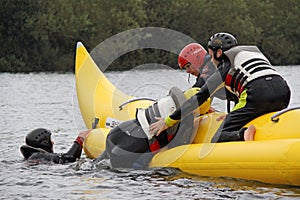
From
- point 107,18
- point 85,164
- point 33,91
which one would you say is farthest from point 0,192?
point 107,18

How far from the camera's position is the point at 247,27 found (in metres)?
46.0

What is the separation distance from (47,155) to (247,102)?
8.28 feet

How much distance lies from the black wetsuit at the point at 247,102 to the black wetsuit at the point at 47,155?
1692mm

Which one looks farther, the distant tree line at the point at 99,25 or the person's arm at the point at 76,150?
the distant tree line at the point at 99,25

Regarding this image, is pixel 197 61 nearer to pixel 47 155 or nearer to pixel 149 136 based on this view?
pixel 149 136

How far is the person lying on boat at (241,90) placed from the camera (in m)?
6.71

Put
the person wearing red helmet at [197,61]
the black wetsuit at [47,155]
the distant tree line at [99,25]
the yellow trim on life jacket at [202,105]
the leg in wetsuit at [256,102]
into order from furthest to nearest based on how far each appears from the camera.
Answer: the distant tree line at [99,25] → the black wetsuit at [47,155] → the person wearing red helmet at [197,61] → the yellow trim on life jacket at [202,105] → the leg in wetsuit at [256,102]

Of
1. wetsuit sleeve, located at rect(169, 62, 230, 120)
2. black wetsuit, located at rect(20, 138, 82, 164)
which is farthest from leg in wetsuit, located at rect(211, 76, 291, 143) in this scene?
black wetsuit, located at rect(20, 138, 82, 164)

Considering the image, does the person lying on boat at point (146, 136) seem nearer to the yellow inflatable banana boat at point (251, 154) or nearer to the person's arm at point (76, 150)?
the yellow inflatable banana boat at point (251, 154)

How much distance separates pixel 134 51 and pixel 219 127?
27.1 metres

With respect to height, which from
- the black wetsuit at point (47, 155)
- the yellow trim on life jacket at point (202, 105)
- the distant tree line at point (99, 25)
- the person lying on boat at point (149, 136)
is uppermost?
the distant tree line at point (99, 25)

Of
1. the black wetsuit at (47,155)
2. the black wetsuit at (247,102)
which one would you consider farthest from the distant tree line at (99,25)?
the black wetsuit at (247,102)

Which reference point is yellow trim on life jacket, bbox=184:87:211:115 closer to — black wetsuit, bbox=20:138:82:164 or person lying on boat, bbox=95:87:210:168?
person lying on boat, bbox=95:87:210:168

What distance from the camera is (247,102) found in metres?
6.77
